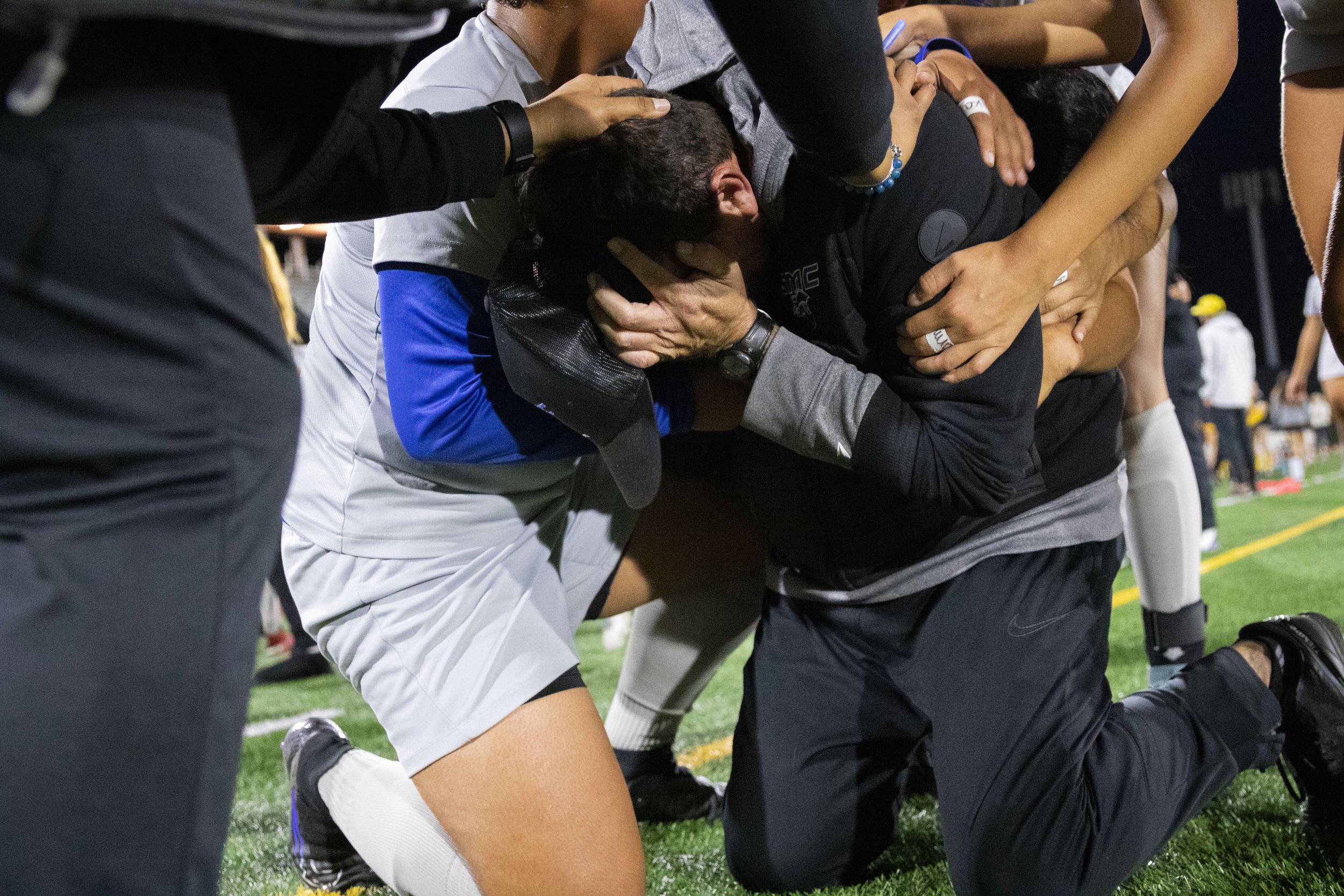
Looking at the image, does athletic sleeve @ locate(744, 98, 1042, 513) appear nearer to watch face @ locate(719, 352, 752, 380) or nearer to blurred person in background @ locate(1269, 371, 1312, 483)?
watch face @ locate(719, 352, 752, 380)

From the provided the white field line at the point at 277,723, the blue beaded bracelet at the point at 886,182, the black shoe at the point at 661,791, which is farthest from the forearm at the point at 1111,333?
the white field line at the point at 277,723

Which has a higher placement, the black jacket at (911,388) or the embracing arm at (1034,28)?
the embracing arm at (1034,28)

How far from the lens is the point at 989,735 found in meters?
1.58

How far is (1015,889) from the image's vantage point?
151 cm

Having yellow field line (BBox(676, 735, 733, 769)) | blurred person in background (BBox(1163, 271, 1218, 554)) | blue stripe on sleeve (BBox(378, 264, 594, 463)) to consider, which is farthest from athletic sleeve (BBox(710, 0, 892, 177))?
blurred person in background (BBox(1163, 271, 1218, 554))

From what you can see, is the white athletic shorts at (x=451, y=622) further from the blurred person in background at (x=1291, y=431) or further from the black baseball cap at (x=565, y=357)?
the blurred person in background at (x=1291, y=431)

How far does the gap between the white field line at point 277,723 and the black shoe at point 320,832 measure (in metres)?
1.59

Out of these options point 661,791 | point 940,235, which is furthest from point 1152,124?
point 661,791

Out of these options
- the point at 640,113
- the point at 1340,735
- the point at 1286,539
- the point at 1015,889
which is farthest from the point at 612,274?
the point at 1286,539

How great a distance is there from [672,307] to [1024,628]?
28.1 inches

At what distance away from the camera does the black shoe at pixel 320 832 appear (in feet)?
6.31

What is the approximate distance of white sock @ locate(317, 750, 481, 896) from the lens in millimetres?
1641

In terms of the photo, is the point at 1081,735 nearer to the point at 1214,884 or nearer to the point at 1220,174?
the point at 1214,884

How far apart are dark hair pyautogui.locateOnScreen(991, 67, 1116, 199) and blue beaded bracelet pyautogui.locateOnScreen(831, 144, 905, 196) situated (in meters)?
0.37
